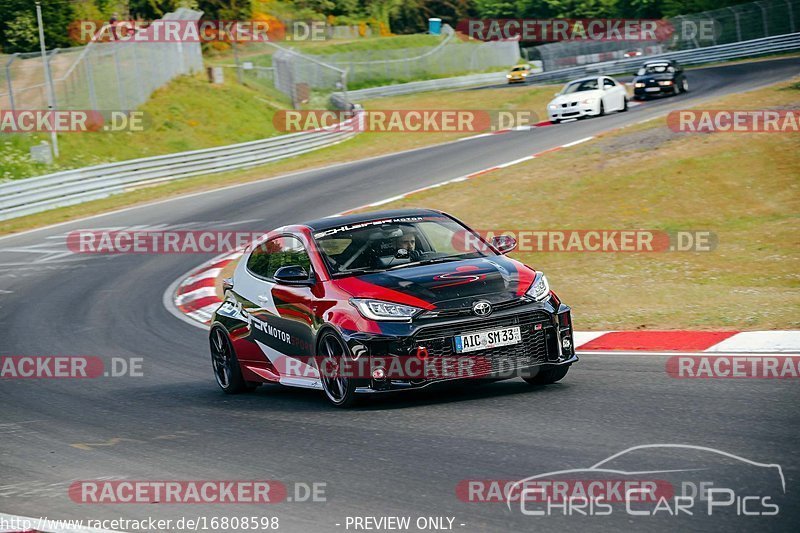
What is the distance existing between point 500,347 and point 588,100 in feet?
89.9

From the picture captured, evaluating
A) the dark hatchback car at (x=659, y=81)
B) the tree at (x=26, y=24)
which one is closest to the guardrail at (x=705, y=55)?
the dark hatchback car at (x=659, y=81)

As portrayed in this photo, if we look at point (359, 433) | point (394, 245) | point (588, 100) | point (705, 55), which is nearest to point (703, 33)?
point (705, 55)

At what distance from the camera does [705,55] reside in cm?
5694

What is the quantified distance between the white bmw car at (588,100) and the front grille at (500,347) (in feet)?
88.7

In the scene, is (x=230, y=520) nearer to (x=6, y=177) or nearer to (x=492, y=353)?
(x=492, y=353)

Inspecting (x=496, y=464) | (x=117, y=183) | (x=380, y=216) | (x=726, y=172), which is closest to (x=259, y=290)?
(x=380, y=216)

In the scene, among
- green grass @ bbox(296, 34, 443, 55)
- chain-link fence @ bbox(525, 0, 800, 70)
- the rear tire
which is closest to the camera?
the rear tire

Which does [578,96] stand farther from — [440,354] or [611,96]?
[440,354]

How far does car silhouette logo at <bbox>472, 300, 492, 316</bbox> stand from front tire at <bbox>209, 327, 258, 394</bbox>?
112 inches

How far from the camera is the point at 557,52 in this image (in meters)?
71.2

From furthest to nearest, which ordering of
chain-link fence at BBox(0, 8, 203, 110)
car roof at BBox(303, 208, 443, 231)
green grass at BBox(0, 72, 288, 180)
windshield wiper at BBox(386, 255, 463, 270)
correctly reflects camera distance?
green grass at BBox(0, 72, 288, 180) → chain-link fence at BBox(0, 8, 203, 110) → car roof at BBox(303, 208, 443, 231) → windshield wiper at BBox(386, 255, 463, 270)

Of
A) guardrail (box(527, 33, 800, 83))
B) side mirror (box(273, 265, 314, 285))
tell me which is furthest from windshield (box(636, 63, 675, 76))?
side mirror (box(273, 265, 314, 285))

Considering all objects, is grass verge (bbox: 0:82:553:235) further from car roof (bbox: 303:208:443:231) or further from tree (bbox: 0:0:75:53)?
car roof (bbox: 303:208:443:231)

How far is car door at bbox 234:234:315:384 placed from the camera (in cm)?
874
